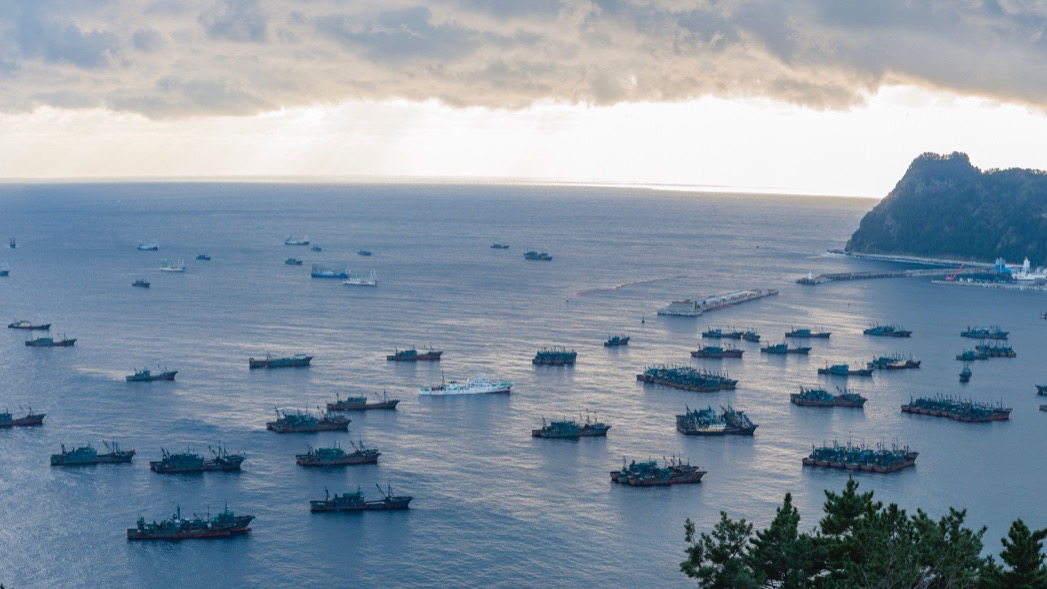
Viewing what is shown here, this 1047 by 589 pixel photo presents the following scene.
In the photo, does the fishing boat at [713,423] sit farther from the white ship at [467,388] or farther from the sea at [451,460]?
the white ship at [467,388]

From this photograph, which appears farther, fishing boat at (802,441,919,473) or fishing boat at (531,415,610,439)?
fishing boat at (531,415,610,439)

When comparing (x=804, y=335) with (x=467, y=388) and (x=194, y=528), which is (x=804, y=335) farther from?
(x=194, y=528)

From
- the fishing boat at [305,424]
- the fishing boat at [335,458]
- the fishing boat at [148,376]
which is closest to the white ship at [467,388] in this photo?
the fishing boat at [305,424]

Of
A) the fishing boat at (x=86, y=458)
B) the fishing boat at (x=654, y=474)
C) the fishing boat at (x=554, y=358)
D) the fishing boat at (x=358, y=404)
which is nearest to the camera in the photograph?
the fishing boat at (x=654, y=474)

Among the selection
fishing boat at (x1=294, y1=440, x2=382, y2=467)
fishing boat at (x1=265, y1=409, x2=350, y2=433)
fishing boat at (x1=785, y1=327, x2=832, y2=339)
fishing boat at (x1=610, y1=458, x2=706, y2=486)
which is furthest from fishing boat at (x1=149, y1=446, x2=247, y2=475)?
fishing boat at (x1=785, y1=327, x2=832, y2=339)

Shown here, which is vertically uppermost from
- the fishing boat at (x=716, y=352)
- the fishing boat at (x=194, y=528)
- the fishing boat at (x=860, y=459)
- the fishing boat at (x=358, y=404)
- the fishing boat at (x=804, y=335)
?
the fishing boat at (x=804, y=335)

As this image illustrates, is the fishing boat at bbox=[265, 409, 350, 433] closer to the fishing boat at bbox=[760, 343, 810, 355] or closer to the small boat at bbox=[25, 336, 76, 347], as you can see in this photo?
the small boat at bbox=[25, 336, 76, 347]
